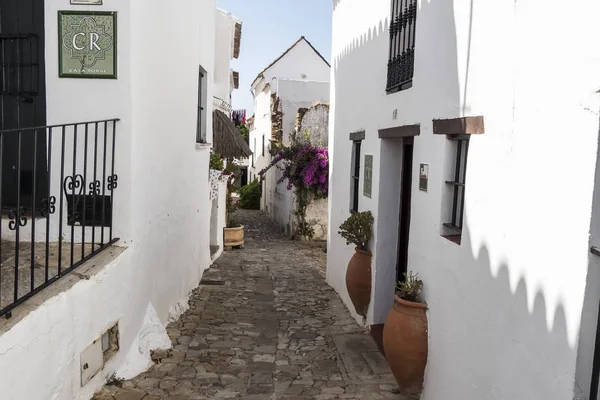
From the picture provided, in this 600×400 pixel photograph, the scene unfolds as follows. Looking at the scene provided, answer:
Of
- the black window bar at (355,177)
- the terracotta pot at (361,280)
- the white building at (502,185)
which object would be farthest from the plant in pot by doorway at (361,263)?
the black window bar at (355,177)

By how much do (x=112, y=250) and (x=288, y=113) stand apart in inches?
645

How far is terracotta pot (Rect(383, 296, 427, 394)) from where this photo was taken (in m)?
4.50

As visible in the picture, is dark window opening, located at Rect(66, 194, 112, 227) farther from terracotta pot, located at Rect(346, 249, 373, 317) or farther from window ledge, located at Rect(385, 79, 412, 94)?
terracotta pot, located at Rect(346, 249, 373, 317)

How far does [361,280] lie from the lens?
6574 millimetres

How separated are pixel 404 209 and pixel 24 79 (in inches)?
166

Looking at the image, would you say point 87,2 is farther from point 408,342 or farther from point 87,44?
point 408,342

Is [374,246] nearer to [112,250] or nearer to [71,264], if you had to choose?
[112,250]

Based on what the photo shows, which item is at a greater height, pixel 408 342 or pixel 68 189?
pixel 68 189

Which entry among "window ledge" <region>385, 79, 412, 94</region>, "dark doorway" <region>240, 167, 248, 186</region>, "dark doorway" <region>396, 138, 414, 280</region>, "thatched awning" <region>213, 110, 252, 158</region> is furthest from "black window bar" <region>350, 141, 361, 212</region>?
"dark doorway" <region>240, 167, 248, 186</region>

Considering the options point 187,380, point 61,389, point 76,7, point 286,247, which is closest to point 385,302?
point 187,380

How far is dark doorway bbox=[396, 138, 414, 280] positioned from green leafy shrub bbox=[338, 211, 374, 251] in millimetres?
424

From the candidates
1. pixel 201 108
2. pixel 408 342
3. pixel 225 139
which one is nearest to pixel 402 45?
pixel 408 342

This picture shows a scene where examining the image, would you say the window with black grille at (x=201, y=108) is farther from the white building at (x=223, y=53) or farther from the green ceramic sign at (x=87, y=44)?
the green ceramic sign at (x=87, y=44)

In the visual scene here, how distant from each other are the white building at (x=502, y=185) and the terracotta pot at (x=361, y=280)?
2.86 ft
